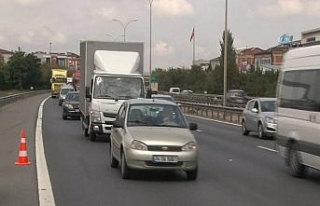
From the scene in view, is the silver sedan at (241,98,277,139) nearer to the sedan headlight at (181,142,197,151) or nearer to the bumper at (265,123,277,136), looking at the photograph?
the bumper at (265,123,277,136)

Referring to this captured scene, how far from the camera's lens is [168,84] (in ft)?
372

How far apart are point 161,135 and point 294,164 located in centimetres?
295

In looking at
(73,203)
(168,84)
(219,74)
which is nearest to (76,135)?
(73,203)

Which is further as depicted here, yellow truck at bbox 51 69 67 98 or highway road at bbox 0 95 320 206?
yellow truck at bbox 51 69 67 98

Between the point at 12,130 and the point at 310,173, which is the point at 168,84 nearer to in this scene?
the point at 12,130

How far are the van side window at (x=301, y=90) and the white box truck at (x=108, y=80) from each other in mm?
8252

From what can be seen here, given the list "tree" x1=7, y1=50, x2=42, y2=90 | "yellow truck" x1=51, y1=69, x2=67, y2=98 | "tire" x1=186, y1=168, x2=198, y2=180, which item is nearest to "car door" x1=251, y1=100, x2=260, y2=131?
"tire" x1=186, y1=168, x2=198, y2=180

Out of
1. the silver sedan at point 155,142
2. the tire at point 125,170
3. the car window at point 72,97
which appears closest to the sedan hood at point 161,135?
the silver sedan at point 155,142

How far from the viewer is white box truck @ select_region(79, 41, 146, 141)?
21.3 metres

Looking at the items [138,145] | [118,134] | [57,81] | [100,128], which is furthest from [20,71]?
[138,145]

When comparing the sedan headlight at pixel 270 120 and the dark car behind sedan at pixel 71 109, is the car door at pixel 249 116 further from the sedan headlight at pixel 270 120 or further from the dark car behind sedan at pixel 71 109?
the dark car behind sedan at pixel 71 109

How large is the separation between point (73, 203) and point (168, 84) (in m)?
104

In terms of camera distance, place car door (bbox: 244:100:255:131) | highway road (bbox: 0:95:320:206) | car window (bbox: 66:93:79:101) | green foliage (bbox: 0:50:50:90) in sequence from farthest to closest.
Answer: green foliage (bbox: 0:50:50:90) < car window (bbox: 66:93:79:101) < car door (bbox: 244:100:255:131) < highway road (bbox: 0:95:320:206)

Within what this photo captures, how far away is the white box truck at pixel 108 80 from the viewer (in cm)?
2128
